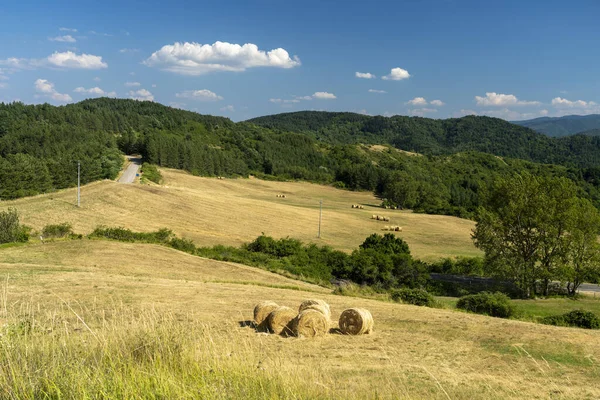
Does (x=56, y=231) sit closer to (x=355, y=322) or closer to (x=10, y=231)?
(x=10, y=231)

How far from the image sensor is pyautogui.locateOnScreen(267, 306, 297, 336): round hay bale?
15.9m

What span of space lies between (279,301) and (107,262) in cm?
1684

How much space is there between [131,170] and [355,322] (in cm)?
9440

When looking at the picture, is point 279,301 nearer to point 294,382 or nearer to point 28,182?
point 294,382

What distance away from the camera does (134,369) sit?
597 centimetres

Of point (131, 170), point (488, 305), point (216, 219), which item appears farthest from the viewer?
point (131, 170)

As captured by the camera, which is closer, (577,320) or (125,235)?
(577,320)

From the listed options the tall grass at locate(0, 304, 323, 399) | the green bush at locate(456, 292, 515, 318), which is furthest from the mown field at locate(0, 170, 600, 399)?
the green bush at locate(456, 292, 515, 318)

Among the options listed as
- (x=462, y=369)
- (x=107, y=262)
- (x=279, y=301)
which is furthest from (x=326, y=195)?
(x=462, y=369)

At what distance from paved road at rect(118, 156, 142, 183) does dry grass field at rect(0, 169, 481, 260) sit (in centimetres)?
827

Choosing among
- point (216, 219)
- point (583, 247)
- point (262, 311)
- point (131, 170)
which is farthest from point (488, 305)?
point (131, 170)

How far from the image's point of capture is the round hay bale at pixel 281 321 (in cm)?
1595

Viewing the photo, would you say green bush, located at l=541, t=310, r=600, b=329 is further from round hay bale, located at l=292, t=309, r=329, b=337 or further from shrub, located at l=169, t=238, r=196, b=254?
shrub, located at l=169, t=238, r=196, b=254

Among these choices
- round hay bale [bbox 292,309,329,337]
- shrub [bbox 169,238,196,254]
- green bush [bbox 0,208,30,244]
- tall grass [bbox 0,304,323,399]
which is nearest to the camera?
tall grass [bbox 0,304,323,399]
